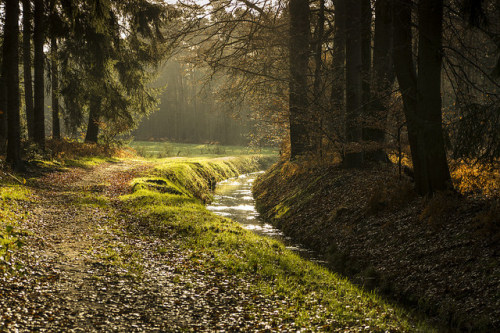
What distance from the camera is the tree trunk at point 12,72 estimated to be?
1381 cm

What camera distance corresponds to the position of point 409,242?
9.00 m

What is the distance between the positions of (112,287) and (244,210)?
12362mm

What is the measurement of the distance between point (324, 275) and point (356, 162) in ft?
26.3

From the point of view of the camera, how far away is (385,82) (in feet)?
44.0

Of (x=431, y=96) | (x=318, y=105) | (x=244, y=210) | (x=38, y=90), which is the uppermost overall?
(x=38, y=90)

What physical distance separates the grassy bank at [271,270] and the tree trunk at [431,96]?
396 cm

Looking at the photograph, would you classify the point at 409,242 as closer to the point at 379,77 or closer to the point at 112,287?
the point at 112,287

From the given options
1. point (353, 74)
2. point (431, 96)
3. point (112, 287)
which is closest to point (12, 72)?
point (112, 287)

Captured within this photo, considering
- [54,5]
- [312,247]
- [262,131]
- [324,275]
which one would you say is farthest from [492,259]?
[54,5]

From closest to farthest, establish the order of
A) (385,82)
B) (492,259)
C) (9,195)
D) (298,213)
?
(492,259)
(9,195)
(385,82)
(298,213)

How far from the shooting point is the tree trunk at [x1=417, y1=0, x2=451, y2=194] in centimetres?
929

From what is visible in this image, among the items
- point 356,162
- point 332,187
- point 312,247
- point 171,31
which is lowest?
point 312,247

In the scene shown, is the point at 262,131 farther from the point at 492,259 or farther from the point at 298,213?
the point at 492,259

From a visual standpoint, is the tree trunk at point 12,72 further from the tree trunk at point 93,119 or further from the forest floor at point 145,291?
the tree trunk at point 93,119
